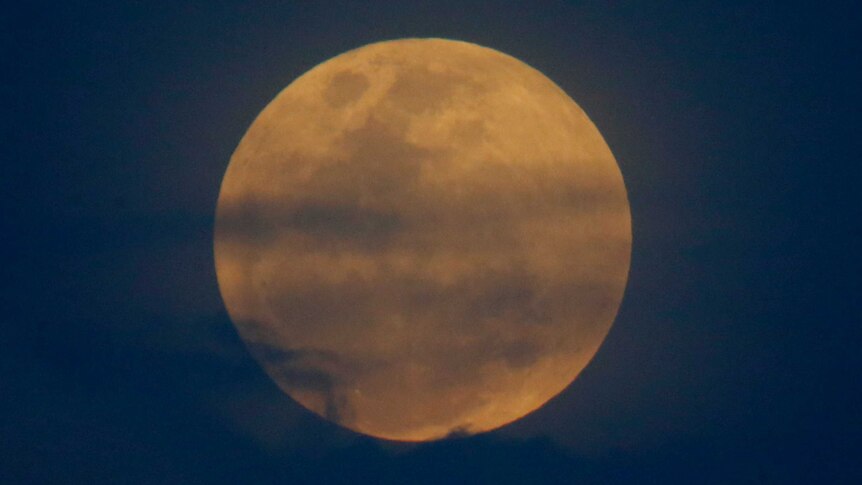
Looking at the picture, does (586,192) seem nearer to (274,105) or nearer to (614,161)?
(614,161)

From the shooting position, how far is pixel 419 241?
553 centimetres

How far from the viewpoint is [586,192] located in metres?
6.15

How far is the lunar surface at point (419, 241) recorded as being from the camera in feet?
18.3

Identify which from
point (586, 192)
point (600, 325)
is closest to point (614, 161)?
point (586, 192)

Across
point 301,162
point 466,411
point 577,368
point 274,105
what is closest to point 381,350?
point 466,411

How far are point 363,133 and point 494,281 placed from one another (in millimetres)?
1783

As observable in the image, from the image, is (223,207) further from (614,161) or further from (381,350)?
(614,161)

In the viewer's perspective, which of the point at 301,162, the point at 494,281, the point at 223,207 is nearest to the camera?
the point at 494,281

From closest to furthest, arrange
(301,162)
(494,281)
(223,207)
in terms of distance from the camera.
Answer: (494,281)
(301,162)
(223,207)

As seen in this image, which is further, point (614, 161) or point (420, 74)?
point (614, 161)

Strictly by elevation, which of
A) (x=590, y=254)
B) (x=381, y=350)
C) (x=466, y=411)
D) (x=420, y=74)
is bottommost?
(x=466, y=411)

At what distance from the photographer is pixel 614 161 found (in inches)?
270

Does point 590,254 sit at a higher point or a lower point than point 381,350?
higher

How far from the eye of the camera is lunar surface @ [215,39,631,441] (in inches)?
220
